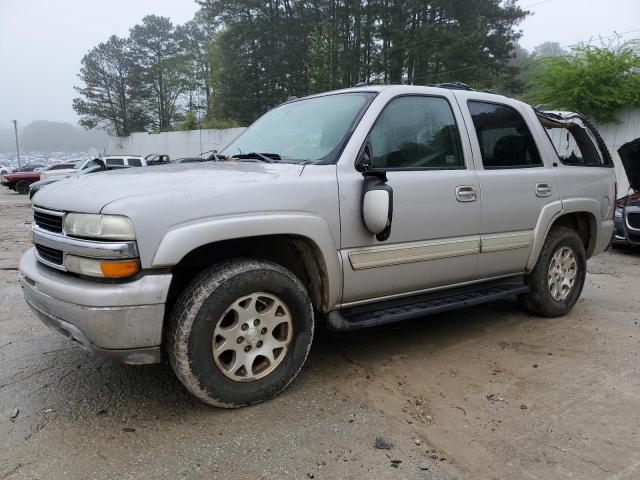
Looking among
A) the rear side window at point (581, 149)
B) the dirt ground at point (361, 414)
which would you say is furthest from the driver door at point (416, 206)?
the rear side window at point (581, 149)

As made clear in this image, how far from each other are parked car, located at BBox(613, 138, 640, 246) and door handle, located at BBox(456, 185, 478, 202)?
566cm

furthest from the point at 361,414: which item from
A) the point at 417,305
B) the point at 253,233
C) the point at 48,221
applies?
the point at 48,221

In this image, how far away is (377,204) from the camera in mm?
2961

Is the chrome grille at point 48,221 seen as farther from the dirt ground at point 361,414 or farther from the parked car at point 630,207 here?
the parked car at point 630,207

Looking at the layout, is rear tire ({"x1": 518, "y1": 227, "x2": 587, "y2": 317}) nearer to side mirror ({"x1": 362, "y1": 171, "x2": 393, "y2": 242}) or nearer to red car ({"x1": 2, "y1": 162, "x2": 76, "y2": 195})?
side mirror ({"x1": 362, "y1": 171, "x2": 393, "y2": 242})

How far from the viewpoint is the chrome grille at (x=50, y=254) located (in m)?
2.71

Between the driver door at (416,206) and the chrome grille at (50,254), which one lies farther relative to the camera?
the driver door at (416,206)

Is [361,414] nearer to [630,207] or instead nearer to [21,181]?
[630,207]

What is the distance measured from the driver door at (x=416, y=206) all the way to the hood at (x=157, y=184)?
52 cm

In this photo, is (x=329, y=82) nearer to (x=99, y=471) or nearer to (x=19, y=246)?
(x=19, y=246)

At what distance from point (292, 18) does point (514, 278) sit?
38.6m

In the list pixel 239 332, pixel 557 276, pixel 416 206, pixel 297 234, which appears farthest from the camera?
pixel 557 276

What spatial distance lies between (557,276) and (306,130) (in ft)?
8.91

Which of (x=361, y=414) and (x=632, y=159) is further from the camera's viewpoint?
(x=632, y=159)
